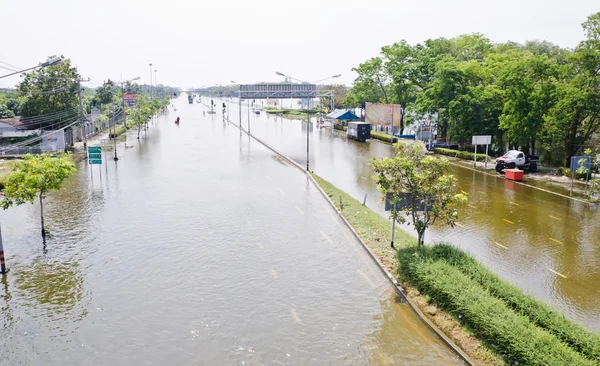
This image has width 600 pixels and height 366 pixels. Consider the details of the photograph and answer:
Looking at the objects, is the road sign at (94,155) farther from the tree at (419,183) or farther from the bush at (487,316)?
the bush at (487,316)

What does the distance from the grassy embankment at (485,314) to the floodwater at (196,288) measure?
2.56 ft

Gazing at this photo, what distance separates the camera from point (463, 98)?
47.6 meters

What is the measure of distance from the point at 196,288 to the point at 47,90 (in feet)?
192

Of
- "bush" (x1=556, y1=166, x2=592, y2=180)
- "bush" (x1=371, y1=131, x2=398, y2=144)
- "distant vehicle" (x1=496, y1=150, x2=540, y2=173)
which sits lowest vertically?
"bush" (x1=556, y1=166, x2=592, y2=180)

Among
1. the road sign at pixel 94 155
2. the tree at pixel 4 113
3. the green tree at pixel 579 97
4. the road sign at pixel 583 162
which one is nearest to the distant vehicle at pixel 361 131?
the green tree at pixel 579 97

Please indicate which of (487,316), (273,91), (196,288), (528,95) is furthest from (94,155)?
(273,91)

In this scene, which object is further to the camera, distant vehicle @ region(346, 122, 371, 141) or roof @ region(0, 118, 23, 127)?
distant vehicle @ region(346, 122, 371, 141)

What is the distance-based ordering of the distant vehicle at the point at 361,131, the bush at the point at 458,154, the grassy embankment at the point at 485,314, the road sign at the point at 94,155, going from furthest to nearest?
the distant vehicle at the point at 361,131 → the bush at the point at 458,154 → the road sign at the point at 94,155 → the grassy embankment at the point at 485,314

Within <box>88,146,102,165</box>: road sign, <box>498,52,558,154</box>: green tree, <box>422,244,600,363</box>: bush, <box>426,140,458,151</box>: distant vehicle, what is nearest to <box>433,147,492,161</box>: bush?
<box>426,140,458,151</box>: distant vehicle

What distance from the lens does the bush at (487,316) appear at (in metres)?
11.4

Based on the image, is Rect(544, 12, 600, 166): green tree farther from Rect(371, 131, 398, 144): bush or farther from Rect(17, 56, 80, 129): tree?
Rect(17, 56, 80, 129): tree

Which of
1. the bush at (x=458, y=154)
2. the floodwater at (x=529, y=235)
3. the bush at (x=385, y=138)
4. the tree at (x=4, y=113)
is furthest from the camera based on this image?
the tree at (x=4, y=113)

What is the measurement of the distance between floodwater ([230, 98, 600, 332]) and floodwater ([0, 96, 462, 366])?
16.7 feet

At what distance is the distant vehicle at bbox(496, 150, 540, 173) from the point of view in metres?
39.9
